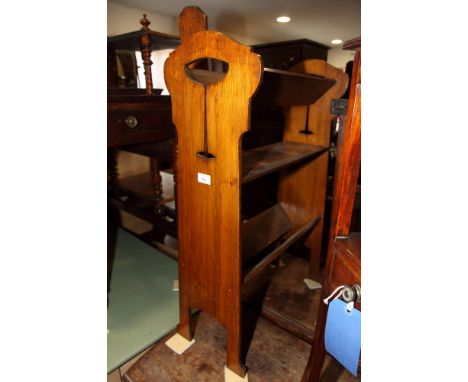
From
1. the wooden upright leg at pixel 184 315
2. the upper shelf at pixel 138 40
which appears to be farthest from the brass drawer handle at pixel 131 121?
the wooden upright leg at pixel 184 315

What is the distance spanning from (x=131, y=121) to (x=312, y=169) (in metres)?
1.02

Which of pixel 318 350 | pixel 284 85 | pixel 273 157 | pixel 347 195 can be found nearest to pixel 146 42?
pixel 284 85

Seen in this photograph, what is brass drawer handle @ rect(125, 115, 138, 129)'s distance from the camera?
1362 millimetres

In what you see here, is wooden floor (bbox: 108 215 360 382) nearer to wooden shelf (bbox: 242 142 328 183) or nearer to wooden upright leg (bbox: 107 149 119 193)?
wooden shelf (bbox: 242 142 328 183)

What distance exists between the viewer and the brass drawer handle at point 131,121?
4.47 ft

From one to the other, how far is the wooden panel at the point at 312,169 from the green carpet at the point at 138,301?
0.85m

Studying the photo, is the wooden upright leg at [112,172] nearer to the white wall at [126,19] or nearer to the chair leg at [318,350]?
the white wall at [126,19]

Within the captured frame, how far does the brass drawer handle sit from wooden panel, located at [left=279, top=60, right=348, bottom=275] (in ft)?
2.86

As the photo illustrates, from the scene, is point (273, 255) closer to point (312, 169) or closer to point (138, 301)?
point (312, 169)

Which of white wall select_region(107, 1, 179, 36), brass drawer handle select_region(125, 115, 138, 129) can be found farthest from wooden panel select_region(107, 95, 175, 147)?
white wall select_region(107, 1, 179, 36)
